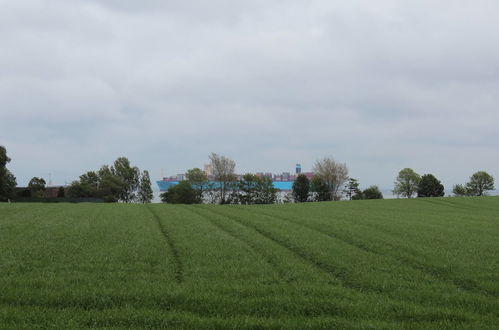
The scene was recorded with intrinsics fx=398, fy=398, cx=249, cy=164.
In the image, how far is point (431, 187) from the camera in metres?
109

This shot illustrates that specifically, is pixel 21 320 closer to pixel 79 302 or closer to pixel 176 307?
pixel 79 302

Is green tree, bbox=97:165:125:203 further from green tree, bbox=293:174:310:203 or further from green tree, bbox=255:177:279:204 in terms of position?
green tree, bbox=293:174:310:203

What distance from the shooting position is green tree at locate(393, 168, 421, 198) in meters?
126

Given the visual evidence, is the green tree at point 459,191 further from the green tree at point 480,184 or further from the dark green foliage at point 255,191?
the dark green foliage at point 255,191

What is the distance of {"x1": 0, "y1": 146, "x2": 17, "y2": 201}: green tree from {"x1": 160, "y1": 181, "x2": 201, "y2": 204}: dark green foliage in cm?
3767

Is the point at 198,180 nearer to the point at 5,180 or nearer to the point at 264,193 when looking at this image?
the point at 264,193

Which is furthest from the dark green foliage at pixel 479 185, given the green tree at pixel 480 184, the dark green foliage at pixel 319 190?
the dark green foliage at pixel 319 190

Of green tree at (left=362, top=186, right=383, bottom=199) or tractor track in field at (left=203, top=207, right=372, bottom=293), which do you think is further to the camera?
green tree at (left=362, top=186, right=383, bottom=199)

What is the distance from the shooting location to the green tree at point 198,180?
118312 millimetres

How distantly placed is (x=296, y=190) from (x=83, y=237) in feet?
304

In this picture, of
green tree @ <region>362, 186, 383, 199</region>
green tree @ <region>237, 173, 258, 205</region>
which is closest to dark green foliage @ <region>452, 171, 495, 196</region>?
green tree @ <region>362, 186, 383, 199</region>

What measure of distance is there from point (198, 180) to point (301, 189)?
105ft

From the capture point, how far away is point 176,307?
7.91 metres

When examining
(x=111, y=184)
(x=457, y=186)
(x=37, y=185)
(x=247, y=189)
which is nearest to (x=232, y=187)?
(x=247, y=189)
